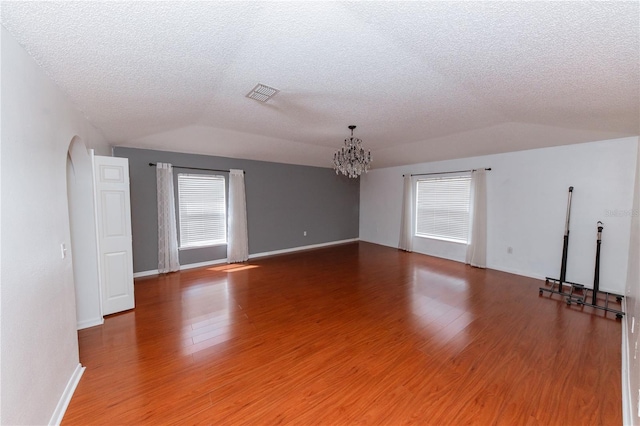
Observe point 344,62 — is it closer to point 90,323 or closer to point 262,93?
point 262,93

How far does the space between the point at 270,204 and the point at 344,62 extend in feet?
15.0

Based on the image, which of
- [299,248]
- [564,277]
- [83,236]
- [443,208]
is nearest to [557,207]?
[564,277]

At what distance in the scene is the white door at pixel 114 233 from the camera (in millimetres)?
2921

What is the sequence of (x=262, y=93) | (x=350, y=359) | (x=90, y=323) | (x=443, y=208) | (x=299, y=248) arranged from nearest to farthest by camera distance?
1. (x=350, y=359)
2. (x=262, y=93)
3. (x=90, y=323)
4. (x=443, y=208)
5. (x=299, y=248)

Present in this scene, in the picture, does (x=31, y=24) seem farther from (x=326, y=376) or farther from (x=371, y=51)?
(x=326, y=376)

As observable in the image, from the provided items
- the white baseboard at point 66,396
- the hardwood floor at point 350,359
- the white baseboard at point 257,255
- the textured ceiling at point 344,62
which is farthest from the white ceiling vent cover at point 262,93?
the white baseboard at point 257,255

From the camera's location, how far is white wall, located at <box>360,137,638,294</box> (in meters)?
3.66

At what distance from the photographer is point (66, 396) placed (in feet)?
5.74

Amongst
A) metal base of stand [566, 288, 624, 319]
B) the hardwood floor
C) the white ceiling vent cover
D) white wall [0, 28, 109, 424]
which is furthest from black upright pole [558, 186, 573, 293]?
white wall [0, 28, 109, 424]

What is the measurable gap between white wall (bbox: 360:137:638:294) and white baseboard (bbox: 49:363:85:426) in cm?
632

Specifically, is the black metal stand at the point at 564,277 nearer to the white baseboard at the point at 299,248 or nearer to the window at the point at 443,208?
the window at the point at 443,208

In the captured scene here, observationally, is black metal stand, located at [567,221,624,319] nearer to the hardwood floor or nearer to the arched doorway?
the hardwood floor

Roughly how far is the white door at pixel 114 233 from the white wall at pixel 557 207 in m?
6.15

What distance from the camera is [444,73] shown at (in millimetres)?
2168
